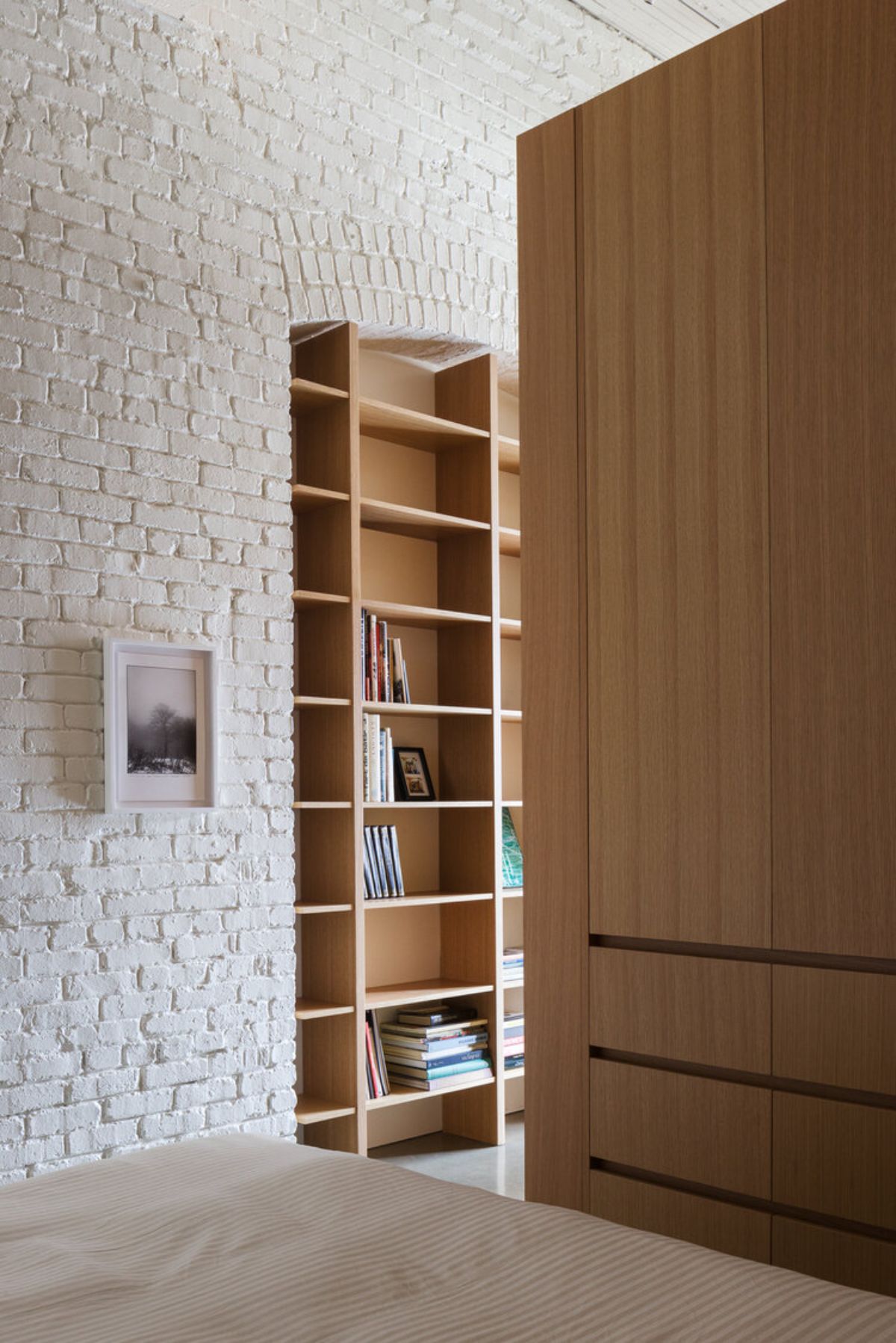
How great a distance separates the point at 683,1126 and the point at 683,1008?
0.72 ft

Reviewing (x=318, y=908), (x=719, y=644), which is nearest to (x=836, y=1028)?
(x=719, y=644)

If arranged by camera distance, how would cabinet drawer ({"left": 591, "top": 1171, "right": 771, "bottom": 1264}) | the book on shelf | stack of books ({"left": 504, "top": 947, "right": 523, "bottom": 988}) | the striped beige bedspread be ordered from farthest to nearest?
1. the book on shelf
2. stack of books ({"left": 504, "top": 947, "right": 523, "bottom": 988})
3. cabinet drawer ({"left": 591, "top": 1171, "right": 771, "bottom": 1264})
4. the striped beige bedspread

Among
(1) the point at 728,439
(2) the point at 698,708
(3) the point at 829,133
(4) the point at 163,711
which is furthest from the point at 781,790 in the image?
(4) the point at 163,711

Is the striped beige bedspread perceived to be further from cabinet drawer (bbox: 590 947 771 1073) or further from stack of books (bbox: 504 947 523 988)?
stack of books (bbox: 504 947 523 988)

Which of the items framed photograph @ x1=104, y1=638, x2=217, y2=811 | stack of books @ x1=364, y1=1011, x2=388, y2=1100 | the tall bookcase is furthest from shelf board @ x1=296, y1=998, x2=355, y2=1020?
framed photograph @ x1=104, y1=638, x2=217, y2=811

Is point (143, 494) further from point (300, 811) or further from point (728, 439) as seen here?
point (728, 439)

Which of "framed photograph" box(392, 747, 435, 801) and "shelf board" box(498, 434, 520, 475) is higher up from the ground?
"shelf board" box(498, 434, 520, 475)

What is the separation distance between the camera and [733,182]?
8.09 ft

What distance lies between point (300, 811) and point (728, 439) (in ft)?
7.25

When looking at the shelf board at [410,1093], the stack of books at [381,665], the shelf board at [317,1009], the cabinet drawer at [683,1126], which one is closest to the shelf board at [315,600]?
the stack of books at [381,665]

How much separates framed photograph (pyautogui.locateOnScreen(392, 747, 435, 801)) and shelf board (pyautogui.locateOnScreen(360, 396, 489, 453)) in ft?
3.66

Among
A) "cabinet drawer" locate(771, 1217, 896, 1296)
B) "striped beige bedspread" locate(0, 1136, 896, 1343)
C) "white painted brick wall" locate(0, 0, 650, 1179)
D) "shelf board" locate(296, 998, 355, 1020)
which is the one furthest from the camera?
"shelf board" locate(296, 998, 355, 1020)

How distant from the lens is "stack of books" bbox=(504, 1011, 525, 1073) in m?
4.64

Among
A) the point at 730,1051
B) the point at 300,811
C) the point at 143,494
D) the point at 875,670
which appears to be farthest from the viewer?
the point at 300,811
